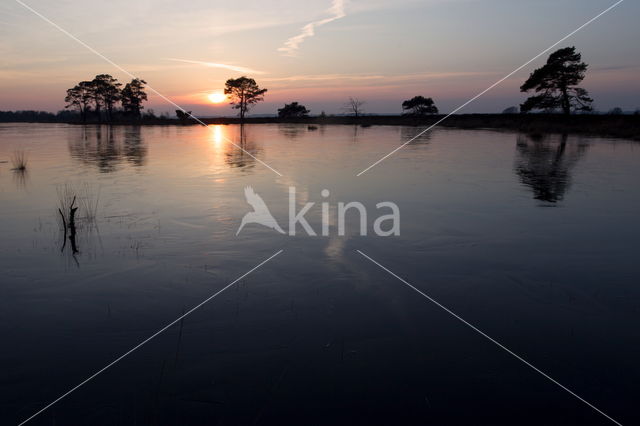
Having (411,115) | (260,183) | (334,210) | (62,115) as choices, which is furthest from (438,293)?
(62,115)

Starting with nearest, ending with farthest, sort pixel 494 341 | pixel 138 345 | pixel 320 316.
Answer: pixel 138 345 < pixel 494 341 < pixel 320 316

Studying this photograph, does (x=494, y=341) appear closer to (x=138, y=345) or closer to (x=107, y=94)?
(x=138, y=345)

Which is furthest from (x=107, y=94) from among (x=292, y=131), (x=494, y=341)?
(x=494, y=341)

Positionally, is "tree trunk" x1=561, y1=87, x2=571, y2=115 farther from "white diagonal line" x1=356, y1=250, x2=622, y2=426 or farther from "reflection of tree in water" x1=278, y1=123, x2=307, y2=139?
"white diagonal line" x1=356, y1=250, x2=622, y2=426

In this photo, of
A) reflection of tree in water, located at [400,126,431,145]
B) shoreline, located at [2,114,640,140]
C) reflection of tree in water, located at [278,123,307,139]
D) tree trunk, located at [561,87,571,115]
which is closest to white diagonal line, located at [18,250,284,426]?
reflection of tree in water, located at [400,126,431,145]

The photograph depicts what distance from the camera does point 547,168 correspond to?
28484 millimetres

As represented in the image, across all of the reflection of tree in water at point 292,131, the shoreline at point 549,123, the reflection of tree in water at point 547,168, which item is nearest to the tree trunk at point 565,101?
the shoreline at point 549,123

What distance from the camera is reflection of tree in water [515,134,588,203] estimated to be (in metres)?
20.9

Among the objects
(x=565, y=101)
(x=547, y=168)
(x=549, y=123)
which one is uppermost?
(x=565, y=101)

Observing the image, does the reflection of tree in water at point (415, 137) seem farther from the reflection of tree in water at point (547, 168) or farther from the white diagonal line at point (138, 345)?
the white diagonal line at point (138, 345)

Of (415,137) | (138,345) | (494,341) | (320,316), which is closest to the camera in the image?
(138,345)

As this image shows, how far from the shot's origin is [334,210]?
17.1 metres

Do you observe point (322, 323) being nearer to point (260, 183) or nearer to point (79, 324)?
point (79, 324)

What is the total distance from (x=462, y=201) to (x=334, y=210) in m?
5.94
